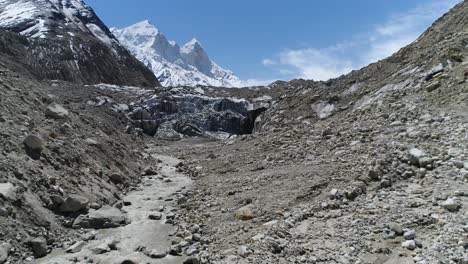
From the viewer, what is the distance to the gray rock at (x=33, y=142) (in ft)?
46.2

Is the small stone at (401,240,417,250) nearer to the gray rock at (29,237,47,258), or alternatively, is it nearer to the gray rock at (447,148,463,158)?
the gray rock at (447,148,463,158)

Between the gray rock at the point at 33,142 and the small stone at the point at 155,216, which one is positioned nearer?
the gray rock at the point at 33,142

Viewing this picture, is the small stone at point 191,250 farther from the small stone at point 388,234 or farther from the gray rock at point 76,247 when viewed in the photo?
the small stone at point 388,234

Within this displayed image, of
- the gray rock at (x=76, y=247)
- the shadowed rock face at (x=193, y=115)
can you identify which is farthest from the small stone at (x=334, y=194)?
the shadowed rock face at (x=193, y=115)

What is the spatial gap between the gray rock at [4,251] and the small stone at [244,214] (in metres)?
5.78

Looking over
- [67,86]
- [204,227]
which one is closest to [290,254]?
[204,227]

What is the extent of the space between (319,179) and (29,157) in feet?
28.8

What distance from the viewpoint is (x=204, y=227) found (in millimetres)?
12555

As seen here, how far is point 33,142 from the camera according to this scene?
14172 millimetres

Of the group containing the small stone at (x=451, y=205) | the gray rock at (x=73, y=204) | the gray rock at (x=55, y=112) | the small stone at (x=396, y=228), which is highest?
the gray rock at (x=55, y=112)

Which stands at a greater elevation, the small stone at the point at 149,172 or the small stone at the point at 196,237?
the small stone at the point at 149,172

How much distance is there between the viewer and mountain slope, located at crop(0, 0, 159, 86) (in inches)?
3556

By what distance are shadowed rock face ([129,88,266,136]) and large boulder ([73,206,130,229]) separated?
131 ft

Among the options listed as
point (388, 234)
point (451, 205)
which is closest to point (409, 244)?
point (388, 234)
